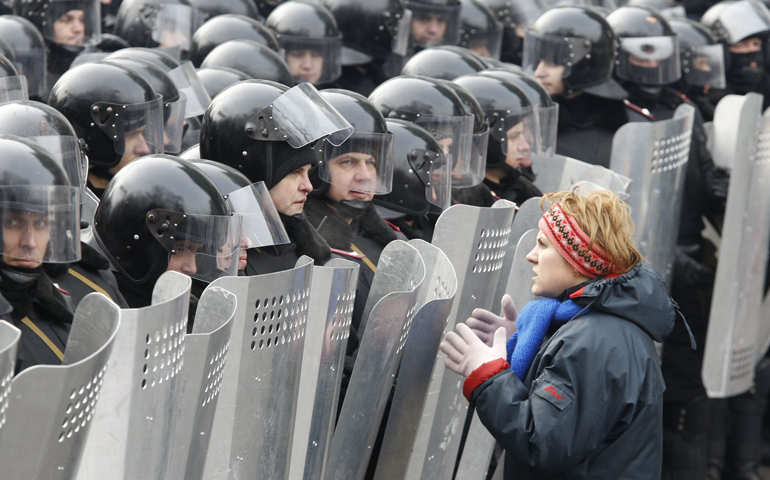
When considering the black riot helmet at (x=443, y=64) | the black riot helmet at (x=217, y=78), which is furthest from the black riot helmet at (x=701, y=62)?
the black riot helmet at (x=217, y=78)

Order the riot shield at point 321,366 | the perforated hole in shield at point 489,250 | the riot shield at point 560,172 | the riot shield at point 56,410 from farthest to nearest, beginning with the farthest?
the riot shield at point 560,172 → the perforated hole in shield at point 489,250 → the riot shield at point 321,366 → the riot shield at point 56,410

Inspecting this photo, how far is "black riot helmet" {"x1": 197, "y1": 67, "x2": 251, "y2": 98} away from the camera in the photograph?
16.7 feet

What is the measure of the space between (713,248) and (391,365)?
4.07 metres

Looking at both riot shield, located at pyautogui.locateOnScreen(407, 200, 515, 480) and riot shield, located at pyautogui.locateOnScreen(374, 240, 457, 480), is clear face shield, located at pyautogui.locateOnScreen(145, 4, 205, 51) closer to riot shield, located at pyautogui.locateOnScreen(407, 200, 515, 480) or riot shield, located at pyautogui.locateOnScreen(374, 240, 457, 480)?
riot shield, located at pyautogui.locateOnScreen(407, 200, 515, 480)

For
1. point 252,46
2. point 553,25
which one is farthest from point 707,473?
point 252,46

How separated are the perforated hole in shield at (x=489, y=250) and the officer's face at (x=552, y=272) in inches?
30.5

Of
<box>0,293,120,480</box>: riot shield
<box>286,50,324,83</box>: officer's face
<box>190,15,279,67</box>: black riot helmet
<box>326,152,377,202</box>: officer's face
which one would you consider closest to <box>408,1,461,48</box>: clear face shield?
<box>286,50,324,83</box>: officer's face

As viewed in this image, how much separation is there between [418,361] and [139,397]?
3.57 ft

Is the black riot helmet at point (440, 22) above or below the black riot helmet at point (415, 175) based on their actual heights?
below

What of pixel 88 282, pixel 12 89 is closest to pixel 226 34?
pixel 12 89

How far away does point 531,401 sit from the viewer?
7.94 feet

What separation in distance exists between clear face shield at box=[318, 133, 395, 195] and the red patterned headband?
4.35ft

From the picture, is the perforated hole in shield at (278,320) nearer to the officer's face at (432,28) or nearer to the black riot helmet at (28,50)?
the black riot helmet at (28,50)

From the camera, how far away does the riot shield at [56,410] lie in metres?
1.88
